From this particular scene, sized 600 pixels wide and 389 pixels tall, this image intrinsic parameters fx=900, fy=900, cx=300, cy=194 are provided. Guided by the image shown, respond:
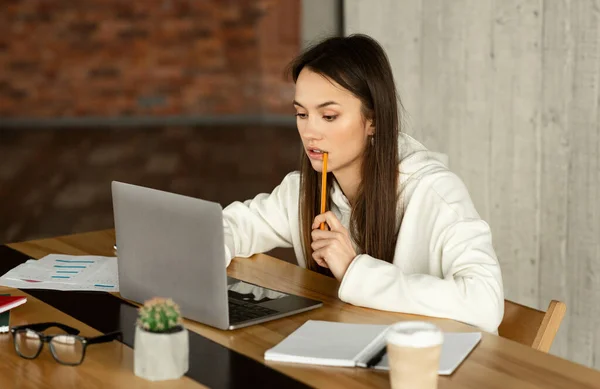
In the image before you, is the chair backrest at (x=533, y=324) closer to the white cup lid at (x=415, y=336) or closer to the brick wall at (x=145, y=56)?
the white cup lid at (x=415, y=336)

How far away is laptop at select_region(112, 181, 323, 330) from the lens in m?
1.50

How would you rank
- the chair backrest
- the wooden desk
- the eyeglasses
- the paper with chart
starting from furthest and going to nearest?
the paper with chart, the chair backrest, the eyeglasses, the wooden desk

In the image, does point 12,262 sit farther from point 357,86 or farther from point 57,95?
point 57,95

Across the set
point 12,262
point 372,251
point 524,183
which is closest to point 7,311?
point 12,262

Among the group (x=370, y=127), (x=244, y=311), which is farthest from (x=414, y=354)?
(x=370, y=127)

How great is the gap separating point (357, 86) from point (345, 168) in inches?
7.8

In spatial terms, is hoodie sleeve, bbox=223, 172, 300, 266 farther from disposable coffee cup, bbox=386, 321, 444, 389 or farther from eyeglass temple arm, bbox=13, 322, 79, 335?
disposable coffee cup, bbox=386, 321, 444, 389

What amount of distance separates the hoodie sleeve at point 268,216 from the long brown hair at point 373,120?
0.76ft

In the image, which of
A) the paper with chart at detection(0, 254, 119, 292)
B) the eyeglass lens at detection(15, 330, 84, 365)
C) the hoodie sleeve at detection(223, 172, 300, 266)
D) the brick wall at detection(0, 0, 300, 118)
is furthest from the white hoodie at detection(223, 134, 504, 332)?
the brick wall at detection(0, 0, 300, 118)

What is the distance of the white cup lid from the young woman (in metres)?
0.44

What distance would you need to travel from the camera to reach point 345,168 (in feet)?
6.72

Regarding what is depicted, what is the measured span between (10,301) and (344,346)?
64 cm

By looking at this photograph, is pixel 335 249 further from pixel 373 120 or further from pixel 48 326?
pixel 48 326

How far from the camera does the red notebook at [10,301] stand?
1622 millimetres
